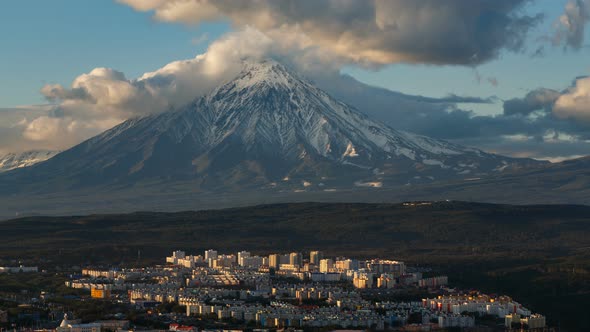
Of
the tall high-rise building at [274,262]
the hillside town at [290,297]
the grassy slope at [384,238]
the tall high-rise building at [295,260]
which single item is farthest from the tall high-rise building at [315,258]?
the grassy slope at [384,238]

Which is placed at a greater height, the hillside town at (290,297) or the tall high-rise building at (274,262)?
the tall high-rise building at (274,262)

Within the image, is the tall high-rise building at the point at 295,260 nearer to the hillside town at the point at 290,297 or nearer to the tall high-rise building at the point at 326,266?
the hillside town at the point at 290,297

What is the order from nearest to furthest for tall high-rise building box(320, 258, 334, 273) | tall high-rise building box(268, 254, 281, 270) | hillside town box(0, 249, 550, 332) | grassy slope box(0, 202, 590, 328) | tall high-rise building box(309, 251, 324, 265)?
hillside town box(0, 249, 550, 332) → grassy slope box(0, 202, 590, 328) → tall high-rise building box(320, 258, 334, 273) → tall high-rise building box(268, 254, 281, 270) → tall high-rise building box(309, 251, 324, 265)

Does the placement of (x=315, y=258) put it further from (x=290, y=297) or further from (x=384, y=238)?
(x=384, y=238)

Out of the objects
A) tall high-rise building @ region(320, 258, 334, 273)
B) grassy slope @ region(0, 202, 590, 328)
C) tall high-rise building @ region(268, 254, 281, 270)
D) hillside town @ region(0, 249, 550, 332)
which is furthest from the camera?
tall high-rise building @ region(268, 254, 281, 270)

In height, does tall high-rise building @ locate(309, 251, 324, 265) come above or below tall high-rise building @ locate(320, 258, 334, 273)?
above

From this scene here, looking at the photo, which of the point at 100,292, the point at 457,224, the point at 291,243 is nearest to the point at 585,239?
the point at 457,224

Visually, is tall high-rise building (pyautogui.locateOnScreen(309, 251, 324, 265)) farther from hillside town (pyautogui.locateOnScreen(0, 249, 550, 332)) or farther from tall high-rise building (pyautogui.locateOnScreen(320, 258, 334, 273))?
tall high-rise building (pyautogui.locateOnScreen(320, 258, 334, 273))

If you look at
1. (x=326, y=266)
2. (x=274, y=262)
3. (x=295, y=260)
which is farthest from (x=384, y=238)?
(x=326, y=266)

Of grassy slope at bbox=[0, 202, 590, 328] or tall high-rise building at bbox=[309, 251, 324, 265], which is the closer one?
grassy slope at bbox=[0, 202, 590, 328]

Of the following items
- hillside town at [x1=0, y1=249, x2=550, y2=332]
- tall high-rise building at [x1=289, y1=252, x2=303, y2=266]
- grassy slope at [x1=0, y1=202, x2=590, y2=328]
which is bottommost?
hillside town at [x1=0, y1=249, x2=550, y2=332]

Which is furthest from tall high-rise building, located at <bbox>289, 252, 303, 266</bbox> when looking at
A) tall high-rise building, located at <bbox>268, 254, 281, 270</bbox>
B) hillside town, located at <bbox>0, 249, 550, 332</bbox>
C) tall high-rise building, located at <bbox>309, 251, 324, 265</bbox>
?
tall high-rise building, located at <bbox>309, 251, 324, 265</bbox>
